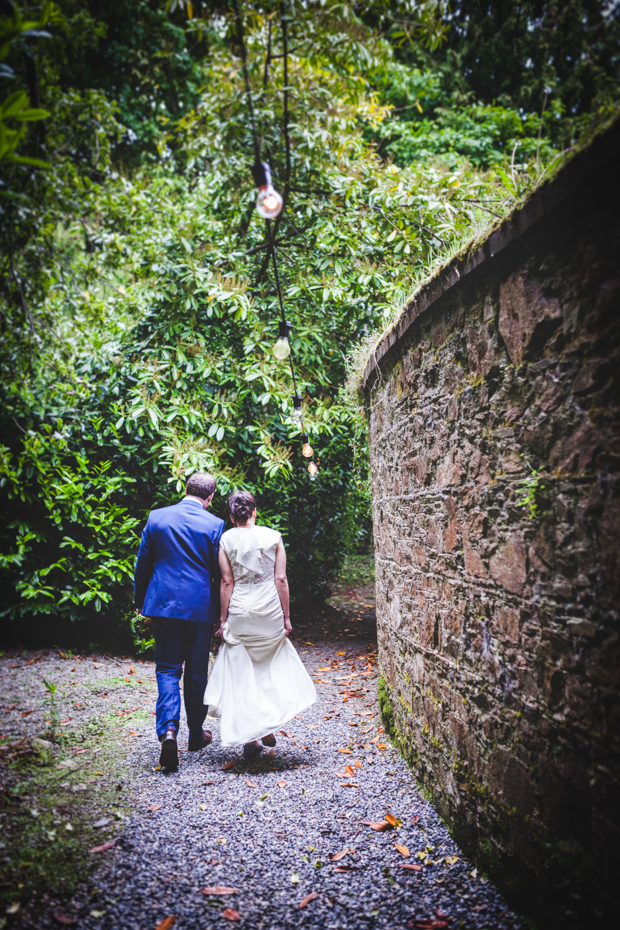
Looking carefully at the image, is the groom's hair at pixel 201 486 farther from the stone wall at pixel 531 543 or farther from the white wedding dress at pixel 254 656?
the stone wall at pixel 531 543

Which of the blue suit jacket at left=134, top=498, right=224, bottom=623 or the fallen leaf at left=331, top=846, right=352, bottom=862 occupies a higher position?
the blue suit jacket at left=134, top=498, right=224, bottom=623

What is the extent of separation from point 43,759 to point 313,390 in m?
4.69

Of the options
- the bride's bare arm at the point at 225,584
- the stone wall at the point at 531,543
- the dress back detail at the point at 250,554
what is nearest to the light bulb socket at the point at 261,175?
the stone wall at the point at 531,543

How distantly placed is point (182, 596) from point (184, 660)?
1.93ft

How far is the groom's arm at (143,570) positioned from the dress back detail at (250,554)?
2.02 feet

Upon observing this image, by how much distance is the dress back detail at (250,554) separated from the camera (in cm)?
A: 397

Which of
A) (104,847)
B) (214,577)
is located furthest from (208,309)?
(104,847)

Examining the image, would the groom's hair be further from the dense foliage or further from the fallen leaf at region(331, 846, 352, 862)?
the fallen leaf at region(331, 846, 352, 862)

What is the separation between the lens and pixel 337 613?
9555 mm

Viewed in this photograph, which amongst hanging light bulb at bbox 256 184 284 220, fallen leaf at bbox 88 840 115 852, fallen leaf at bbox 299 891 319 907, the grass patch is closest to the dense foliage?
the grass patch

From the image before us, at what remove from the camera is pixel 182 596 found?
3.96 m

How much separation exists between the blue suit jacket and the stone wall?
179 centimetres

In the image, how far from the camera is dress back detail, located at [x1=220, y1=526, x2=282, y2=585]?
397 centimetres

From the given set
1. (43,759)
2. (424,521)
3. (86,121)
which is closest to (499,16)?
(86,121)
